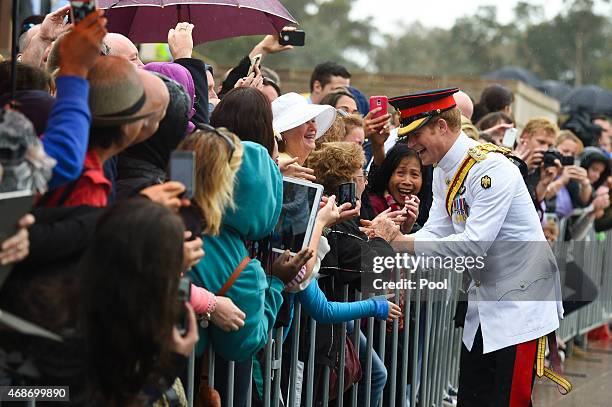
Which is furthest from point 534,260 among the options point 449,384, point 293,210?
point 449,384

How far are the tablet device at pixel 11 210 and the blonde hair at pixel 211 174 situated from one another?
892 mm

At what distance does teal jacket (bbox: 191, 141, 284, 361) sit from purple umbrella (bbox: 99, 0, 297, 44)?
7.46 feet

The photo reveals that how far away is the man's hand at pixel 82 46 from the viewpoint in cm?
354

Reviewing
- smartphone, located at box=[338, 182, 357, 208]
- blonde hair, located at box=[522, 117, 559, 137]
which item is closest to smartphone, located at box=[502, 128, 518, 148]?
blonde hair, located at box=[522, 117, 559, 137]

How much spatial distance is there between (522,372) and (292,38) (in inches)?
103

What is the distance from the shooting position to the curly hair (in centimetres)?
592

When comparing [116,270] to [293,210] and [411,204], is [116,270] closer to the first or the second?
[293,210]

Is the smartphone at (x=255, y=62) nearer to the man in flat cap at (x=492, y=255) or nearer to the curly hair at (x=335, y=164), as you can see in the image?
the curly hair at (x=335, y=164)

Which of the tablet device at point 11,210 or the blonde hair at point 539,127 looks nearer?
the tablet device at point 11,210

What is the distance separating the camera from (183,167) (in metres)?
3.56

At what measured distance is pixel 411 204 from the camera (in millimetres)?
6336

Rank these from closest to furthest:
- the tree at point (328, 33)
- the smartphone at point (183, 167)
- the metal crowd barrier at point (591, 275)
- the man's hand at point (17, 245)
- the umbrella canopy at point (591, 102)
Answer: the man's hand at point (17, 245), the smartphone at point (183, 167), the metal crowd barrier at point (591, 275), the umbrella canopy at point (591, 102), the tree at point (328, 33)

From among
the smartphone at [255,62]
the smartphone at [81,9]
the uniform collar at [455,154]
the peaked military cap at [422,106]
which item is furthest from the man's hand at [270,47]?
the smartphone at [81,9]

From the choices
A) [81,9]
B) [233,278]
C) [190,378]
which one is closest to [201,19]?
[233,278]
